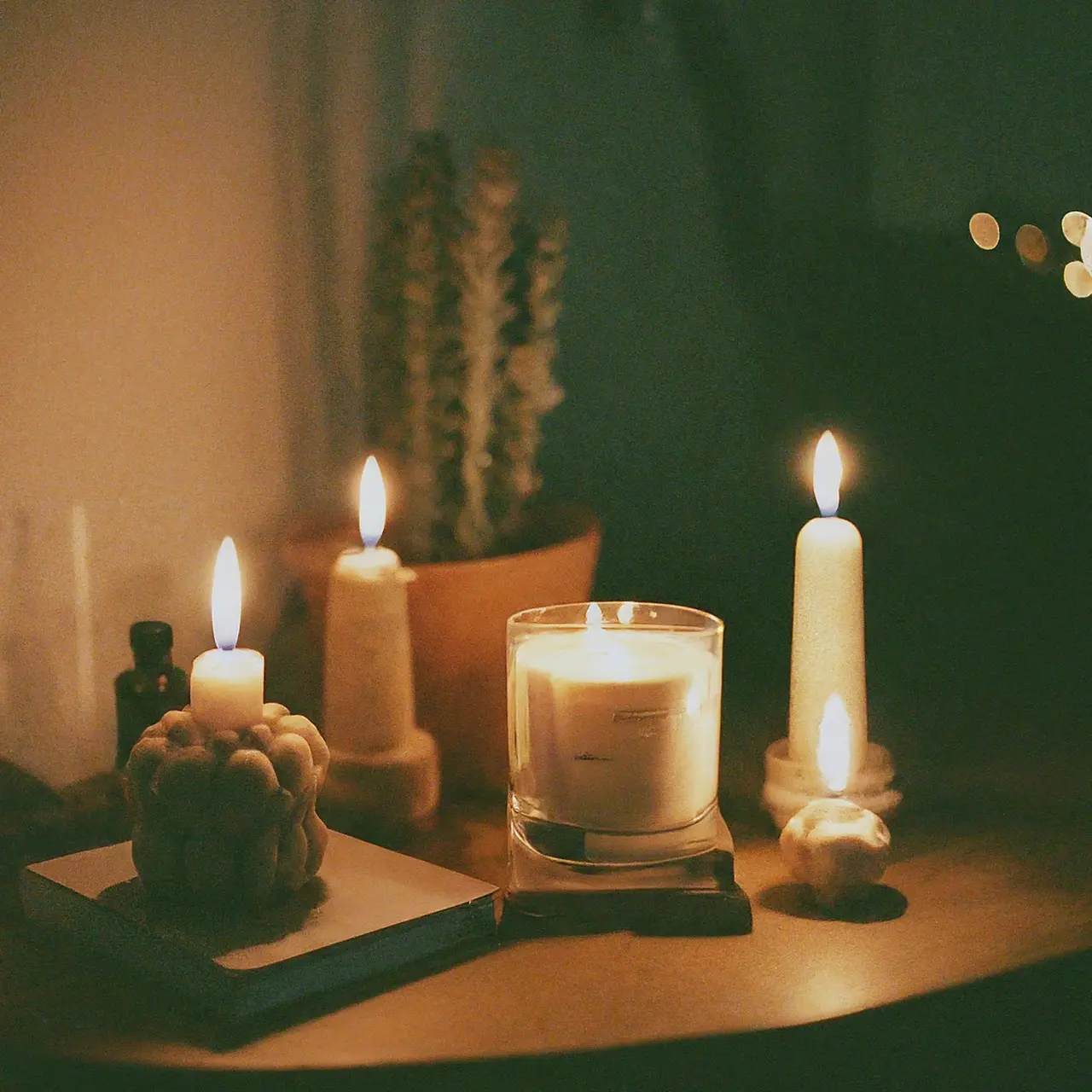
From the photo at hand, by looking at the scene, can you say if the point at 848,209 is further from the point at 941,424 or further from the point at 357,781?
the point at 357,781

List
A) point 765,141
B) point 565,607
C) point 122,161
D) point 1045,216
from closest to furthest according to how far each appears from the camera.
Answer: point 565,607 < point 122,161 < point 1045,216 < point 765,141

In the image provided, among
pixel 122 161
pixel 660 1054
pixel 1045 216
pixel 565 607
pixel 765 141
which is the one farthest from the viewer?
pixel 765 141

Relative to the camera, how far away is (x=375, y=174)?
3.57 ft

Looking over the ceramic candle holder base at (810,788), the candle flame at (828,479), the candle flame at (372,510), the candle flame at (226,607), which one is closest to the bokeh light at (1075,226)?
the candle flame at (828,479)

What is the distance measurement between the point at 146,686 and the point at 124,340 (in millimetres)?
237

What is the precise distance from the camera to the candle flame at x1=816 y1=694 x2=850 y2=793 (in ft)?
2.68

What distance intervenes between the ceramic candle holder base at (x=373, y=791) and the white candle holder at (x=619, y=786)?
0.29 feet

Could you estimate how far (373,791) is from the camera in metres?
0.83

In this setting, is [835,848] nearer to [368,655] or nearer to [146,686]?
[368,655]

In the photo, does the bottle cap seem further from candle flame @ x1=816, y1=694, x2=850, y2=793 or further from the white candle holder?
candle flame @ x1=816, y1=694, x2=850, y2=793

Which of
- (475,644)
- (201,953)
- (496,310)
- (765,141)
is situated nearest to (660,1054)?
(201,953)

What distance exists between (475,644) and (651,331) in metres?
0.41

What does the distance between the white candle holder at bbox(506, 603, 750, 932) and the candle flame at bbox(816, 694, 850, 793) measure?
8cm

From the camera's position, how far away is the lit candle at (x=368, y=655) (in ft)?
2.74
